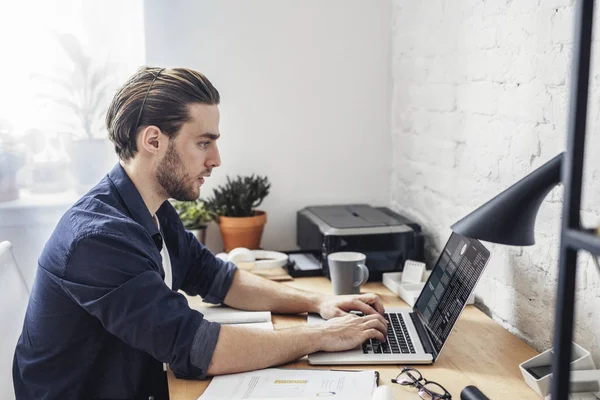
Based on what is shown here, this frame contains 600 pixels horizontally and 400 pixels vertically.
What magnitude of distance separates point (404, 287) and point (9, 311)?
1.00m

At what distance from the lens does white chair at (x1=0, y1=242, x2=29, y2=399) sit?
1510 mm

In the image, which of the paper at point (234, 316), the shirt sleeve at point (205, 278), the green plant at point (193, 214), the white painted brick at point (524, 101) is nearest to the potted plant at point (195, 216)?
the green plant at point (193, 214)

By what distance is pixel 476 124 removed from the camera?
1.77 meters

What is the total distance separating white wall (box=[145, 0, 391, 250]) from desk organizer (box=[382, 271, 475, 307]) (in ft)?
1.83

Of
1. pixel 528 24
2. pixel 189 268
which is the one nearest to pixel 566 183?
pixel 528 24

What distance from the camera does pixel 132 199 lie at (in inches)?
61.2

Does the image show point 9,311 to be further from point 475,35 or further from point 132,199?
point 475,35

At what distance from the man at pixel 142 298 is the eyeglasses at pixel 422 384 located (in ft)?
0.46

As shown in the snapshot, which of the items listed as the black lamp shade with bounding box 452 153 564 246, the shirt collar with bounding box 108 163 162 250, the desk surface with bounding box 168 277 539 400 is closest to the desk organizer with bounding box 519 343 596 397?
the desk surface with bounding box 168 277 539 400

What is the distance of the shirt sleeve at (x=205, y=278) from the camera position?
5.89ft

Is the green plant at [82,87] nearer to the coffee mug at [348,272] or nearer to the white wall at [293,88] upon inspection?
the white wall at [293,88]

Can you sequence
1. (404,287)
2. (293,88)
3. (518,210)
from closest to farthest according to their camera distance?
(518,210)
(404,287)
(293,88)

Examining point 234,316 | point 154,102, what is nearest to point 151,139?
point 154,102

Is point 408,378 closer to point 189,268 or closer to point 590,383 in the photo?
point 590,383
